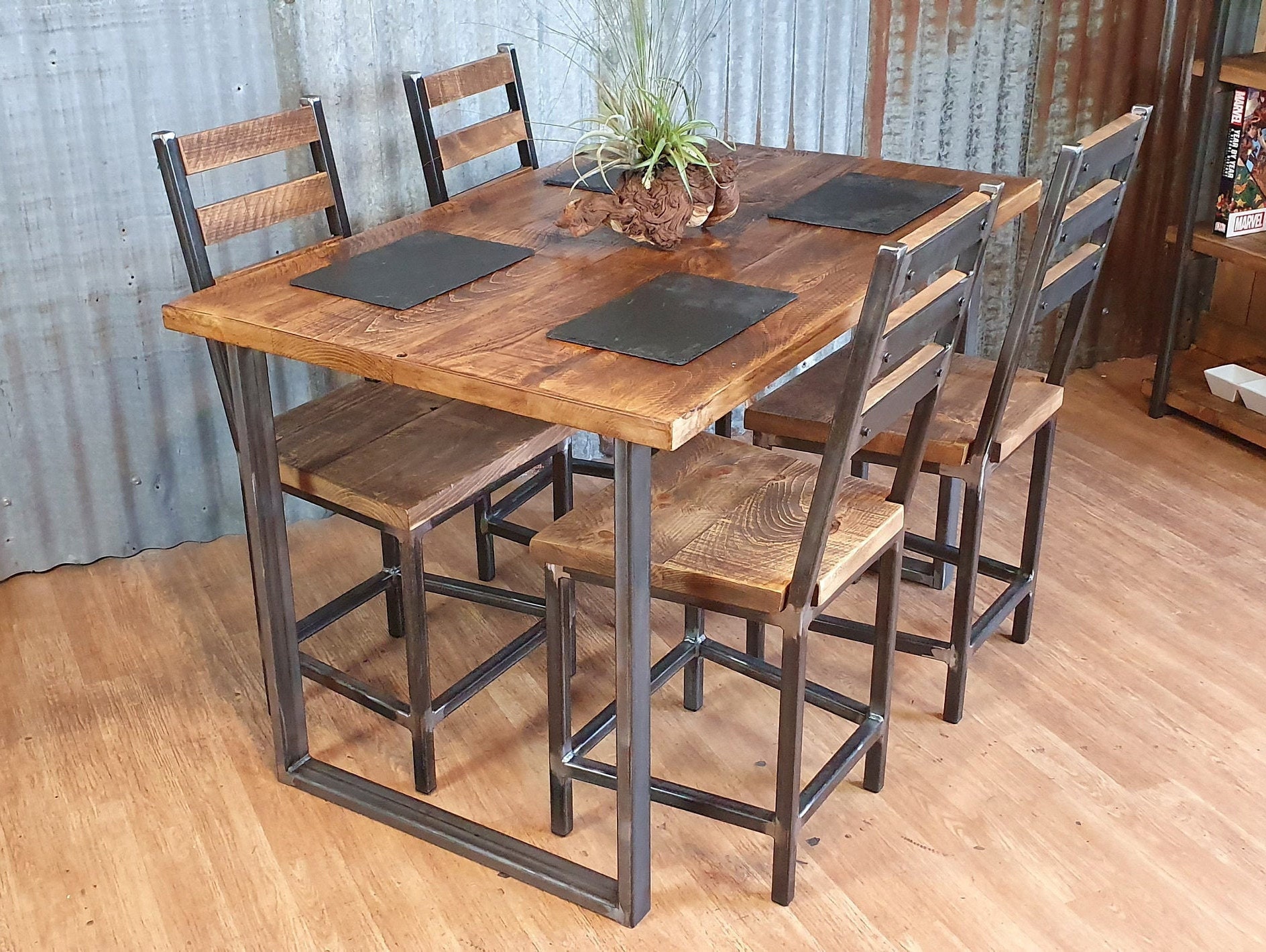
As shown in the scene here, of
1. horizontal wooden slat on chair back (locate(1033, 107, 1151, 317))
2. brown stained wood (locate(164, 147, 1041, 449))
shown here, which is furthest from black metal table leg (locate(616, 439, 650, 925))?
horizontal wooden slat on chair back (locate(1033, 107, 1151, 317))

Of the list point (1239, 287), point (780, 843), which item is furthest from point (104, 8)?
point (1239, 287)

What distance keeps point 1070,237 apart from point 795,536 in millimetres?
691

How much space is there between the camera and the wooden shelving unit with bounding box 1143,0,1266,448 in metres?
3.30

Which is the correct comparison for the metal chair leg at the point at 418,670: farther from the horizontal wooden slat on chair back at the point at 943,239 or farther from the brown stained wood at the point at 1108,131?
the brown stained wood at the point at 1108,131

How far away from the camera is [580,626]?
108 inches

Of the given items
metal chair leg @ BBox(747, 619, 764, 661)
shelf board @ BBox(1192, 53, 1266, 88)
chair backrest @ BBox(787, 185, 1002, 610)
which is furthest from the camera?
shelf board @ BBox(1192, 53, 1266, 88)

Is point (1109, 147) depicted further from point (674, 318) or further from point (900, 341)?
point (674, 318)

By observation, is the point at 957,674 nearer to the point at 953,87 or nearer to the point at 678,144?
the point at 678,144

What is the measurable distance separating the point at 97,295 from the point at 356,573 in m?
0.77

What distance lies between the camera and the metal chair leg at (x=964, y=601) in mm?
2320

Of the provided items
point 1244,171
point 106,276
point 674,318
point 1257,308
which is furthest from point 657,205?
point 1257,308

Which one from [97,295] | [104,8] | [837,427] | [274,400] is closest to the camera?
[837,427]

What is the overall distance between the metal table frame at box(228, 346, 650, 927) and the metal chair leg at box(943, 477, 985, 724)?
688 millimetres

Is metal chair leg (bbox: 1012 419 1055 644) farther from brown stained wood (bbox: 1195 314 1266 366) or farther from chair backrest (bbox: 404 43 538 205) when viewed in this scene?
brown stained wood (bbox: 1195 314 1266 366)
